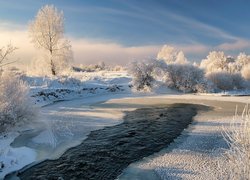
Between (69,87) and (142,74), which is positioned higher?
(142,74)

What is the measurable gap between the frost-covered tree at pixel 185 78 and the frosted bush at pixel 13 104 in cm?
3415

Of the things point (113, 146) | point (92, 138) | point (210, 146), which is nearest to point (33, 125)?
point (92, 138)

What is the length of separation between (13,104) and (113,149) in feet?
24.9

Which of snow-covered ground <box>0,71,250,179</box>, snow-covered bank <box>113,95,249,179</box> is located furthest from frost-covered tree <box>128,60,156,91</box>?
snow-covered bank <box>113,95,249,179</box>

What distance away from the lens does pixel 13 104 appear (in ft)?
65.0

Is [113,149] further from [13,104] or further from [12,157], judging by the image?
[13,104]

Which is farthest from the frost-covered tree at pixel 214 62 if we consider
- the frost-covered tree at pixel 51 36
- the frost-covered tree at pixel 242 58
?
the frost-covered tree at pixel 51 36

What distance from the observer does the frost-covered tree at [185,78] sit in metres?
51.7

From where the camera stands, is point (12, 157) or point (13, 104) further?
point (13, 104)

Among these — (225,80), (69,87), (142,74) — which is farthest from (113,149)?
(225,80)

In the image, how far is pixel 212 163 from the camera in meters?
13.0

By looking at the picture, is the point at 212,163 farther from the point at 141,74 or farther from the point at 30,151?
the point at 141,74

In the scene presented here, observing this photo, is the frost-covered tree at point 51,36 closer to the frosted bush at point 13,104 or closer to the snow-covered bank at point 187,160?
the frosted bush at point 13,104

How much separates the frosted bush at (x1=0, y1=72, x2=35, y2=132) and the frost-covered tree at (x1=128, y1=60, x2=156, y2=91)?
28.3 metres
